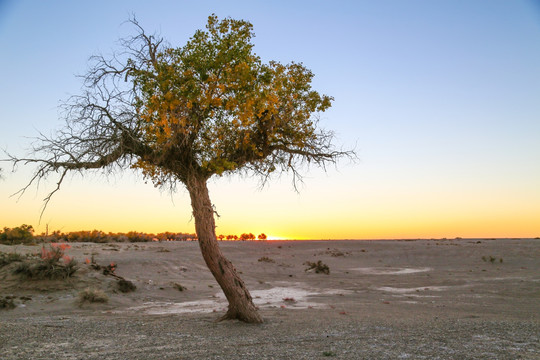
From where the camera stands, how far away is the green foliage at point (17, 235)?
28859mm

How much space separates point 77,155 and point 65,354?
495 centimetres

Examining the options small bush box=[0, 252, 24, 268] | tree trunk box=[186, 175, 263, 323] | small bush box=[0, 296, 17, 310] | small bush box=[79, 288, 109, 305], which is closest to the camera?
tree trunk box=[186, 175, 263, 323]

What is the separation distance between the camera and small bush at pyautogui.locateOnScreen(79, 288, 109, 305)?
15023mm

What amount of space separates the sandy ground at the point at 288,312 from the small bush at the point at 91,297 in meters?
0.31

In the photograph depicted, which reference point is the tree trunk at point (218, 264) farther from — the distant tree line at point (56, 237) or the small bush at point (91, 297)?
the distant tree line at point (56, 237)

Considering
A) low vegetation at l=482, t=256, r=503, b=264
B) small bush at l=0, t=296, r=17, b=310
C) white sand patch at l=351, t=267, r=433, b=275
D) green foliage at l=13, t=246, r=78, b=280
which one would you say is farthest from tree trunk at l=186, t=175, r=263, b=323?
low vegetation at l=482, t=256, r=503, b=264

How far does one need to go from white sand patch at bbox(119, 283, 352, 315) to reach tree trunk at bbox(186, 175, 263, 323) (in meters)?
2.94

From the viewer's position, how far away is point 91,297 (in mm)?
15148

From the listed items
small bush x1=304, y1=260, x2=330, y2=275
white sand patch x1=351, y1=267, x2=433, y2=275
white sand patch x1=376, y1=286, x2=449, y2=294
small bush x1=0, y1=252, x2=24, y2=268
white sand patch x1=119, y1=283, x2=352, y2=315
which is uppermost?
small bush x1=0, y1=252, x2=24, y2=268

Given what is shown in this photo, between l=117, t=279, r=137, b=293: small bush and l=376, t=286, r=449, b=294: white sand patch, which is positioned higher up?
l=117, t=279, r=137, b=293: small bush

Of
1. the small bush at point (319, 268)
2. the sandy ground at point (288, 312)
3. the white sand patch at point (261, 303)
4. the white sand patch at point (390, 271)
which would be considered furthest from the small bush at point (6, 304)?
the white sand patch at point (390, 271)

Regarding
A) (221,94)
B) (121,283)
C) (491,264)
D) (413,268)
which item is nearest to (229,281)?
(221,94)

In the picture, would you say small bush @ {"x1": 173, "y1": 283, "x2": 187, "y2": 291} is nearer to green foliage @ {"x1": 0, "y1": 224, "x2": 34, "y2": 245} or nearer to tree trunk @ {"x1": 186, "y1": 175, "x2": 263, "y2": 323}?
tree trunk @ {"x1": 186, "y1": 175, "x2": 263, "y2": 323}

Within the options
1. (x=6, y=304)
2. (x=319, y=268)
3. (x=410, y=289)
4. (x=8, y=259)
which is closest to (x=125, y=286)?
(x=6, y=304)
